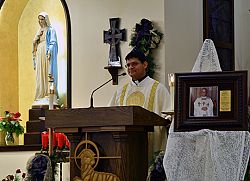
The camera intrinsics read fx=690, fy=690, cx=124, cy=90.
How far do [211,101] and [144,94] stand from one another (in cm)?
156

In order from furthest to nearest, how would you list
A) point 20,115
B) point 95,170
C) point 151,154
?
point 20,115 < point 151,154 < point 95,170

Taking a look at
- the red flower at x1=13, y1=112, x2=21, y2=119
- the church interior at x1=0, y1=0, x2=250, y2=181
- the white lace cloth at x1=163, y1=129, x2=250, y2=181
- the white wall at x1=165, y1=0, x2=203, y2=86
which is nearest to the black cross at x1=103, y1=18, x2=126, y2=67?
the church interior at x1=0, y1=0, x2=250, y2=181

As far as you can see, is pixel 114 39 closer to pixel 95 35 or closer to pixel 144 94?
pixel 95 35

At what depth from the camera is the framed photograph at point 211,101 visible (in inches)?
149

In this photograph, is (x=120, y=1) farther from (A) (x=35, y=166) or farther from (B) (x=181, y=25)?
(A) (x=35, y=166)

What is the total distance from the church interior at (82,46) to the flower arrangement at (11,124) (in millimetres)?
160

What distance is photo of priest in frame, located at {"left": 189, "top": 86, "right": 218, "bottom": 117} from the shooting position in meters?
3.87

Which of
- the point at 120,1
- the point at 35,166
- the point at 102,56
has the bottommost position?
the point at 35,166

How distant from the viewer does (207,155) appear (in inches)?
146

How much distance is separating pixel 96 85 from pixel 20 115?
99cm

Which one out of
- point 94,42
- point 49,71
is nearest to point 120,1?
point 94,42

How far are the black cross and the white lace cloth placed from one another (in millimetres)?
2991

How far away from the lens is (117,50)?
22.3ft

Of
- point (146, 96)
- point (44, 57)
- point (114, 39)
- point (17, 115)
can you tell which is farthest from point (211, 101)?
point (44, 57)
